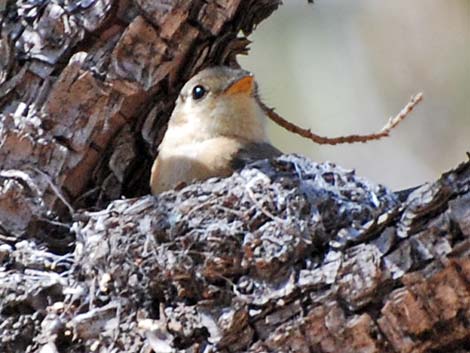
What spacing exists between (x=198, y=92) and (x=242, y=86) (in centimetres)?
24

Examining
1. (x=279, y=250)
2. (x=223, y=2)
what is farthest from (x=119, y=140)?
(x=279, y=250)

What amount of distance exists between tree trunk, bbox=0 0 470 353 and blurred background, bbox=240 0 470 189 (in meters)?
3.02

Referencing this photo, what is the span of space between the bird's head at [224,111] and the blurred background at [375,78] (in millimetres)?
2511

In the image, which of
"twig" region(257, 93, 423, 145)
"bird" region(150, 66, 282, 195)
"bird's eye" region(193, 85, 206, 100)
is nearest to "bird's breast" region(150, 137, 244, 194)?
"bird" region(150, 66, 282, 195)

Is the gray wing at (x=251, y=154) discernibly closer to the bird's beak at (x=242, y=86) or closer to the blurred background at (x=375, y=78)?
the bird's beak at (x=242, y=86)

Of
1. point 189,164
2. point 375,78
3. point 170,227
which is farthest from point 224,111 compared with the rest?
point 375,78

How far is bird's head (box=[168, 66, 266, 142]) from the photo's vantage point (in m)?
4.77

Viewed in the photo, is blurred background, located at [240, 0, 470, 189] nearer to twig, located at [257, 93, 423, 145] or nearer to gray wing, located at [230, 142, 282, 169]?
twig, located at [257, 93, 423, 145]

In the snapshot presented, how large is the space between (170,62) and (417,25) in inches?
149

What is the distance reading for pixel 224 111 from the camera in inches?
193

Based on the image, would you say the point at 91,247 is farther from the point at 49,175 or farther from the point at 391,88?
the point at 391,88

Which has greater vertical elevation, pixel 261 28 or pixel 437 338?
pixel 261 28

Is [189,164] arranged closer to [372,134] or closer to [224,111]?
[224,111]

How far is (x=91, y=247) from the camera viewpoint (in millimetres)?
3709
